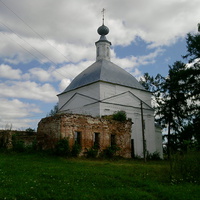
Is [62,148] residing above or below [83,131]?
below

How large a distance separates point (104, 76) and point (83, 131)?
9.07 metres

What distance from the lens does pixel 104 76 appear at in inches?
961

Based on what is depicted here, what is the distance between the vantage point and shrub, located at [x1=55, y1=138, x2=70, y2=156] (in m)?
14.9

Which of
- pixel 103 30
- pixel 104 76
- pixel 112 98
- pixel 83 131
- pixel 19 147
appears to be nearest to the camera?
pixel 19 147

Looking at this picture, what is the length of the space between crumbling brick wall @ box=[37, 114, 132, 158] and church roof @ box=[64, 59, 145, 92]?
682 centimetres

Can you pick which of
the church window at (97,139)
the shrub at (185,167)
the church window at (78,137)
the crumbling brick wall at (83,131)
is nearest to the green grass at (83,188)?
the shrub at (185,167)

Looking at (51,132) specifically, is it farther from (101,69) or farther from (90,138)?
(101,69)

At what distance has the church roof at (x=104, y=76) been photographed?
24.5 metres

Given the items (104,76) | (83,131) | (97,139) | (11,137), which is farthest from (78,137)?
(104,76)

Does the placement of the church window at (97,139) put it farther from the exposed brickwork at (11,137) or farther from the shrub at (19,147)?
the shrub at (19,147)

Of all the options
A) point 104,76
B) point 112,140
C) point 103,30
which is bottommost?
point 112,140

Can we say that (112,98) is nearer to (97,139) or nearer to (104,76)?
(104,76)

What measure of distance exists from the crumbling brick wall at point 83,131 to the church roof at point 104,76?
6.82 metres

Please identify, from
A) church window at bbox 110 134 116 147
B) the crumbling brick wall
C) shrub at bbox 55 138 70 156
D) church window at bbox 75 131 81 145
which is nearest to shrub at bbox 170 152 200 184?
shrub at bbox 55 138 70 156
